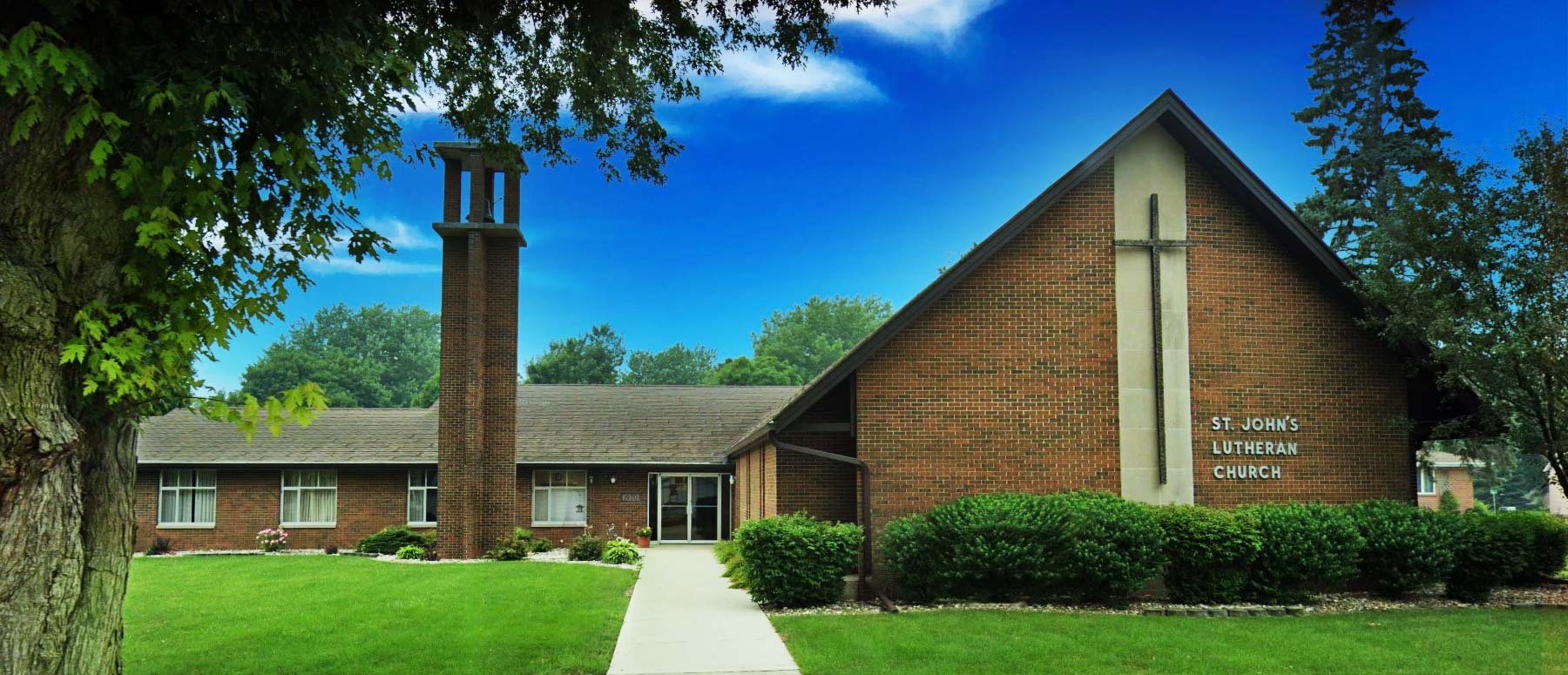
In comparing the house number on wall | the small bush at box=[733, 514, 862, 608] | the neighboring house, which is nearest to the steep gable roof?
the small bush at box=[733, 514, 862, 608]

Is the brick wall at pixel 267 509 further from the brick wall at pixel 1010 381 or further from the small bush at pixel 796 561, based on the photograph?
the brick wall at pixel 1010 381

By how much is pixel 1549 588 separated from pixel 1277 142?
2087 cm

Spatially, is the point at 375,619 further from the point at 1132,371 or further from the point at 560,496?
the point at 560,496

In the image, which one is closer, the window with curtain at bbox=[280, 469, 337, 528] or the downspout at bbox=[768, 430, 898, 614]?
the downspout at bbox=[768, 430, 898, 614]

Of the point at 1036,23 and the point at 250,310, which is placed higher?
the point at 1036,23

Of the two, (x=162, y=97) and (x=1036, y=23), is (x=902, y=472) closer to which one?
(x=1036, y=23)

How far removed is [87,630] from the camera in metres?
5.60

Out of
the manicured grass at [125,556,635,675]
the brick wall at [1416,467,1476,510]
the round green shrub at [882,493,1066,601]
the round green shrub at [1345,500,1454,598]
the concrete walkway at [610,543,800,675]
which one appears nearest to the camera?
the concrete walkway at [610,543,800,675]

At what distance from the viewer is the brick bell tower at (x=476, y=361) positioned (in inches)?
897

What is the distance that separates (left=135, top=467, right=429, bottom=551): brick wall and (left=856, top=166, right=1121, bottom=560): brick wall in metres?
16.6

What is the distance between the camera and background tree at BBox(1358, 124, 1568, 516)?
45.1 feet

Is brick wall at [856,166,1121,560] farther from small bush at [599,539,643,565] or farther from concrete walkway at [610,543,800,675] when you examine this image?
small bush at [599,539,643,565]

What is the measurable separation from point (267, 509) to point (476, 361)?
8149mm

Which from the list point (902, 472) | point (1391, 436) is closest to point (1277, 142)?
point (1391, 436)
